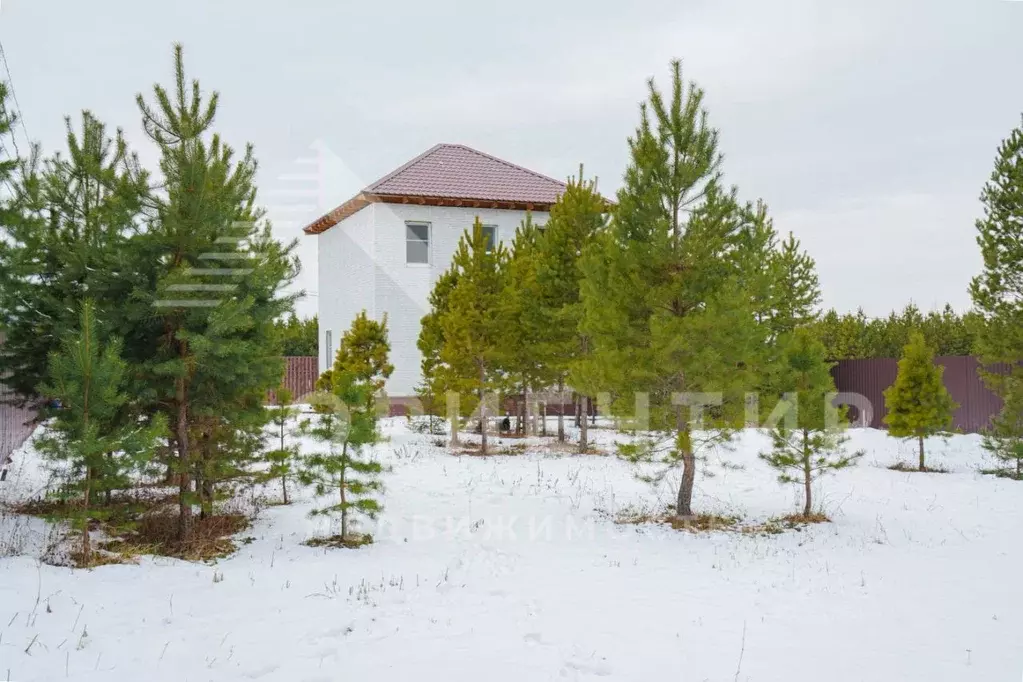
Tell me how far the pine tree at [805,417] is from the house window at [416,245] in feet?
53.0

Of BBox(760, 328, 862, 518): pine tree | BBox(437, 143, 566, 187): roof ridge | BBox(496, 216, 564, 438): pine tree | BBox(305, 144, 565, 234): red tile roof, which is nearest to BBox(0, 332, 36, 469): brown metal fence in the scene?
BBox(496, 216, 564, 438): pine tree

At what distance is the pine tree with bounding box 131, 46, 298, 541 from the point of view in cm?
791

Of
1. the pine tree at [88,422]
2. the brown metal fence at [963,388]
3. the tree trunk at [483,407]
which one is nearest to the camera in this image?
the pine tree at [88,422]

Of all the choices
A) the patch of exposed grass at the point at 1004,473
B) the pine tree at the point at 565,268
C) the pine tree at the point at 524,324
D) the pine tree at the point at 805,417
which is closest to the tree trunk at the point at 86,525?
the pine tree at the point at 805,417

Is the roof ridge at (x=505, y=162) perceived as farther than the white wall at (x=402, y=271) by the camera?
Yes

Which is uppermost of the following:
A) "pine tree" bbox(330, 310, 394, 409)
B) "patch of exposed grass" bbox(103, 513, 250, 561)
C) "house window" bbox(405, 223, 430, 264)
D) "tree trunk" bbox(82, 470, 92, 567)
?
"house window" bbox(405, 223, 430, 264)

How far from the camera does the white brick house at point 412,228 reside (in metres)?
24.6

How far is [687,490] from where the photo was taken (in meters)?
10.6

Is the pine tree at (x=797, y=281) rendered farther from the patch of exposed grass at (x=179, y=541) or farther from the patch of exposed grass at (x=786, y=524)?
the patch of exposed grass at (x=179, y=541)

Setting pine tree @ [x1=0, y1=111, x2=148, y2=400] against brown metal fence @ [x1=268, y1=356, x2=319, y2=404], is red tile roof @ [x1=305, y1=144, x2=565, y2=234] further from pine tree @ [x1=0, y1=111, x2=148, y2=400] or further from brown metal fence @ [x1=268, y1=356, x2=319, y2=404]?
pine tree @ [x1=0, y1=111, x2=148, y2=400]

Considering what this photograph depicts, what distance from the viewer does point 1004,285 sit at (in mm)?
15422

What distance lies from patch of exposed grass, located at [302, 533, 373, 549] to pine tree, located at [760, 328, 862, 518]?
551 centimetres

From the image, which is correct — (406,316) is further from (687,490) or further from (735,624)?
(735,624)

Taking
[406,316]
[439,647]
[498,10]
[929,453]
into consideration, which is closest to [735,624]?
[439,647]
